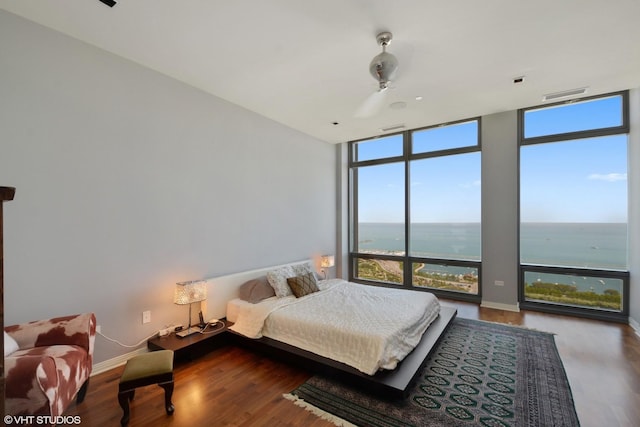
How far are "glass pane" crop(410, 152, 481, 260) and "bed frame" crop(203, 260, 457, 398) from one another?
61.0 inches

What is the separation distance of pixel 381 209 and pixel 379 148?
1275 mm

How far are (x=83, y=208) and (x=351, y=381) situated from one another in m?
2.85

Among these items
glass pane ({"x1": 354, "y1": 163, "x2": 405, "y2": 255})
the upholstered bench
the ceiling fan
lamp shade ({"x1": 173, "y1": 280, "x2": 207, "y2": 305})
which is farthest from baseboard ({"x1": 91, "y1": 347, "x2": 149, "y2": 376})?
glass pane ({"x1": 354, "y1": 163, "x2": 405, "y2": 255})

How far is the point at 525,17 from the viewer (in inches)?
91.7

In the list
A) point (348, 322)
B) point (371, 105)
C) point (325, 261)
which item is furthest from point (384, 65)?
point (325, 261)

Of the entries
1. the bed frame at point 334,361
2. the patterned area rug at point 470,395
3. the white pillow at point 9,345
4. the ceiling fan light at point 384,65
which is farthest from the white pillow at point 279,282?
the ceiling fan light at point 384,65

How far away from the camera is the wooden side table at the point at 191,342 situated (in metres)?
2.85

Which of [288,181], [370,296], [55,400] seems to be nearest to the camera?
[55,400]

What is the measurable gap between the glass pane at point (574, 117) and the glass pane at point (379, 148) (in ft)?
6.87

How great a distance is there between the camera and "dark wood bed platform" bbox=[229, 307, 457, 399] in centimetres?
225

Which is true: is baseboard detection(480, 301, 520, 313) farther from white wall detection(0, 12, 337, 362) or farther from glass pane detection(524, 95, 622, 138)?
white wall detection(0, 12, 337, 362)

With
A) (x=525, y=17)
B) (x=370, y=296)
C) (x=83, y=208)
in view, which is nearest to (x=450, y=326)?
(x=370, y=296)

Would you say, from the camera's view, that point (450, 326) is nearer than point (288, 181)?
Yes

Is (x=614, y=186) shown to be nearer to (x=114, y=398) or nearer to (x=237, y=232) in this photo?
(x=237, y=232)
